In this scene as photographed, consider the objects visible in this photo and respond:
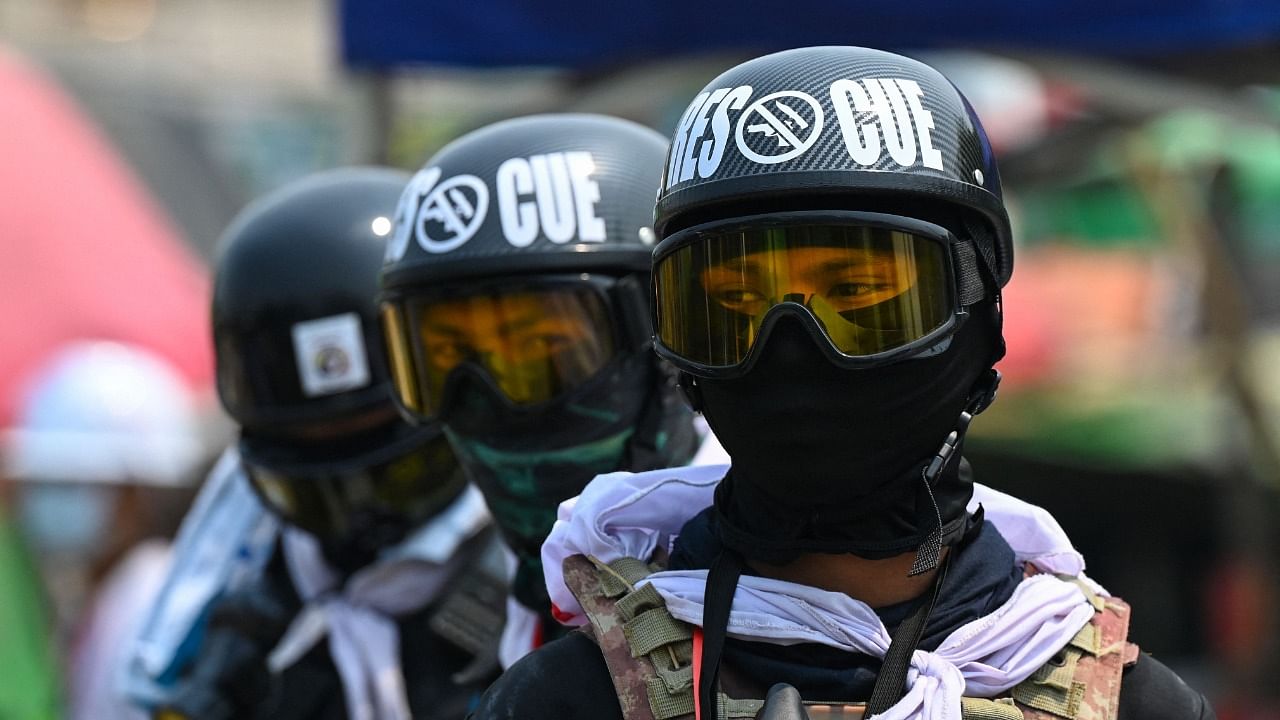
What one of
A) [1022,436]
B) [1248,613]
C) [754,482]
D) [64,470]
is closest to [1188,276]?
[1022,436]

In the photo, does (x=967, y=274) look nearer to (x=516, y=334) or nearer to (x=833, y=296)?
(x=833, y=296)

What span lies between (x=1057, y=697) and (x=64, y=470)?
14.2 feet

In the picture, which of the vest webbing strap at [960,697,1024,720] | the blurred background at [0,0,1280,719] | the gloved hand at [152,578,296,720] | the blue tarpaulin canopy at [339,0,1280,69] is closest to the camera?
the vest webbing strap at [960,697,1024,720]

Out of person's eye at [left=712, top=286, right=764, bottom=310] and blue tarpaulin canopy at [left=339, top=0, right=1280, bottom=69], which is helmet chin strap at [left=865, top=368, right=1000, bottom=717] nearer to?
person's eye at [left=712, top=286, right=764, bottom=310]

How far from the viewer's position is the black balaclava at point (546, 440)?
2514mm

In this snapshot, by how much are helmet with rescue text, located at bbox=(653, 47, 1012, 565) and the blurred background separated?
2592 mm

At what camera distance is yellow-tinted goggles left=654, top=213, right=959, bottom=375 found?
1.71 m

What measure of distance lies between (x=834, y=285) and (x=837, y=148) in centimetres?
16

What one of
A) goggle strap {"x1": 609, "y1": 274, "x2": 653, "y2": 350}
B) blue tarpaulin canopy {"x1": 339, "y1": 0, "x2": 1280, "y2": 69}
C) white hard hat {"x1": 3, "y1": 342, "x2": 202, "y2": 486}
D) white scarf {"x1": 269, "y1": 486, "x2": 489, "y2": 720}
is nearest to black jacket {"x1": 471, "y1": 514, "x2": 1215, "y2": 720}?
goggle strap {"x1": 609, "y1": 274, "x2": 653, "y2": 350}

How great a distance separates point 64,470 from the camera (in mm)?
5270

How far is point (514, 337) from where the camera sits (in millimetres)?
2525

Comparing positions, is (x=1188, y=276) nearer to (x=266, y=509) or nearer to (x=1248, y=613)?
(x=1248, y=613)

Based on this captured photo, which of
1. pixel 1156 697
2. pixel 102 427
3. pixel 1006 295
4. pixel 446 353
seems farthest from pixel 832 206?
pixel 1006 295

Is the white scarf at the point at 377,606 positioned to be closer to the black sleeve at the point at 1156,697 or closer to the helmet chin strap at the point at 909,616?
the helmet chin strap at the point at 909,616
